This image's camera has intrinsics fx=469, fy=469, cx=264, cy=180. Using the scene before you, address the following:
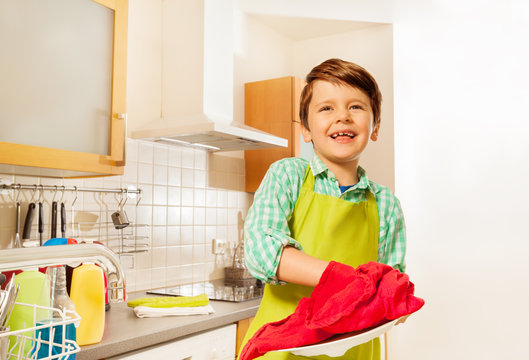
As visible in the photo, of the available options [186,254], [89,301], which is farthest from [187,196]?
[89,301]

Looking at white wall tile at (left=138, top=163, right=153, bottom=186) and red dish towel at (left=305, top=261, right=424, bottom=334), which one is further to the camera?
white wall tile at (left=138, top=163, right=153, bottom=186)

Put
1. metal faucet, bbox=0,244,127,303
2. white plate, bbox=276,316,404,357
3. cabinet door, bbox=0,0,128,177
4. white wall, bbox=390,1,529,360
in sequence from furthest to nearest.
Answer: white wall, bbox=390,1,529,360
cabinet door, bbox=0,0,128,177
white plate, bbox=276,316,404,357
metal faucet, bbox=0,244,127,303

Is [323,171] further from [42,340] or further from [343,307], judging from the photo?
[42,340]

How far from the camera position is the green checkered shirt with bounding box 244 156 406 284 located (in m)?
0.79

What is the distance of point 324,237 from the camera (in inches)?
37.2

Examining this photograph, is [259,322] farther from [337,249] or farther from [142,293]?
[142,293]

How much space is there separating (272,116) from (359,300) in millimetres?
2331

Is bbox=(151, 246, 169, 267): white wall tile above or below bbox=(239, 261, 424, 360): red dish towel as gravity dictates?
below

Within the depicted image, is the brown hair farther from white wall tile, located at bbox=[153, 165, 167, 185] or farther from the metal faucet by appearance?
white wall tile, located at bbox=[153, 165, 167, 185]

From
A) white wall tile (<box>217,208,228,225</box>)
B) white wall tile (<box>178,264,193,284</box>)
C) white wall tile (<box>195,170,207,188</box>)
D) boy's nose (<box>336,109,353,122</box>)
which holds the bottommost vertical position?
white wall tile (<box>178,264,193,284</box>)

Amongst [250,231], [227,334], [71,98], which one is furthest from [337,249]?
[71,98]

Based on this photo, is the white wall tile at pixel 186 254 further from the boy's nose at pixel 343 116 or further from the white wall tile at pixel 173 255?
the boy's nose at pixel 343 116

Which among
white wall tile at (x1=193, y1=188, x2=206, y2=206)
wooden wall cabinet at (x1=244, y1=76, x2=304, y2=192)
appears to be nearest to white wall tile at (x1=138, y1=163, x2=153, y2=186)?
white wall tile at (x1=193, y1=188, x2=206, y2=206)

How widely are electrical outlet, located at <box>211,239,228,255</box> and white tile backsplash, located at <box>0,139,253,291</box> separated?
3 cm
